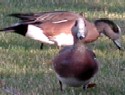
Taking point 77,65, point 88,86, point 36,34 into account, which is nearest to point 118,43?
point 36,34

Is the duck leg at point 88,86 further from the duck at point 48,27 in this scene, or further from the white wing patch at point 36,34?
the white wing patch at point 36,34

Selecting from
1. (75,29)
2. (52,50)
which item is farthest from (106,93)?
(52,50)

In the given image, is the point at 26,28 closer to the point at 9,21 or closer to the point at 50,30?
the point at 50,30

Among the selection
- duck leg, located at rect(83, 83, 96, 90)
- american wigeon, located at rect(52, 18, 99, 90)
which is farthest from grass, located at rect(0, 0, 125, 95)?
american wigeon, located at rect(52, 18, 99, 90)

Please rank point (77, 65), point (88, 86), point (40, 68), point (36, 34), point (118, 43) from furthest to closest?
point (118, 43)
point (36, 34)
point (40, 68)
point (88, 86)
point (77, 65)

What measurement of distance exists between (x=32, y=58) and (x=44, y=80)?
1447 millimetres

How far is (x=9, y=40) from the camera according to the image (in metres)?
10.5

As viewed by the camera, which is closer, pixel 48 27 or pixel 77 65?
pixel 77 65

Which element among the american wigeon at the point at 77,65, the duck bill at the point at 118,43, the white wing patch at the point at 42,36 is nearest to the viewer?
the american wigeon at the point at 77,65

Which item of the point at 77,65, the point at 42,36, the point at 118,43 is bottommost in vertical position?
the point at 118,43

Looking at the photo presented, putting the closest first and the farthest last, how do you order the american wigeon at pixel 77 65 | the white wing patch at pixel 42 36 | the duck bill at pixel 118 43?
1. the american wigeon at pixel 77 65
2. the white wing patch at pixel 42 36
3. the duck bill at pixel 118 43

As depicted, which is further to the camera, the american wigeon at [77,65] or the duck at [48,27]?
the duck at [48,27]

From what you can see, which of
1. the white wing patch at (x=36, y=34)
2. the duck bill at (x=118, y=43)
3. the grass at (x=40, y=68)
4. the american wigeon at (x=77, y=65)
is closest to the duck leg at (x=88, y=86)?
the grass at (x=40, y=68)

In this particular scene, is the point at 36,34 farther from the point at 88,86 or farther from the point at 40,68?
the point at 88,86
